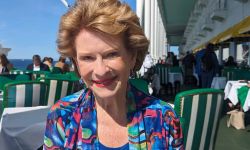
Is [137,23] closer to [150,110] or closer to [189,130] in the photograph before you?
[150,110]

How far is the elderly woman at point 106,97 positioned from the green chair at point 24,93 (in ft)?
5.01

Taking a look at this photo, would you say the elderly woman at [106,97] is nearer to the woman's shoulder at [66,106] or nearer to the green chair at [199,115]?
the woman's shoulder at [66,106]

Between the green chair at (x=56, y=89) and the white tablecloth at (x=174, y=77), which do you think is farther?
the white tablecloth at (x=174, y=77)

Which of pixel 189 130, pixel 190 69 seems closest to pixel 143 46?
pixel 189 130

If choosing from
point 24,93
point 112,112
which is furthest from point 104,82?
point 24,93

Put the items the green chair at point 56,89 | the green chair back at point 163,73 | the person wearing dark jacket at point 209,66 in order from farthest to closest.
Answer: the green chair back at point 163,73 < the person wearing dark jacket at point 209,66 < the green chair at point 56,89

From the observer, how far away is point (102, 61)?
957mm

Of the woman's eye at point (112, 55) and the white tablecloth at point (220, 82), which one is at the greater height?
the woman's eye at point (112, 55)

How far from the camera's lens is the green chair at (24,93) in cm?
245

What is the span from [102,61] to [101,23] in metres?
0.11

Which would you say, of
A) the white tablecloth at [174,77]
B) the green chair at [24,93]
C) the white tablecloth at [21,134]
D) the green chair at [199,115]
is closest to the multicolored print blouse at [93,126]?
the white tablecloth at [21,134]

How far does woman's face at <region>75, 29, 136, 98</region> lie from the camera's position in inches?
37.7

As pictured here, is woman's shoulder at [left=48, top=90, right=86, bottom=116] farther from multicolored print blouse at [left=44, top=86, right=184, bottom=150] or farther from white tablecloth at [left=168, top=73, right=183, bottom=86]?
white tablecloth at [left=168, top=73, right=183, bottom=86]

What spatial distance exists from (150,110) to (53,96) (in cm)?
185
